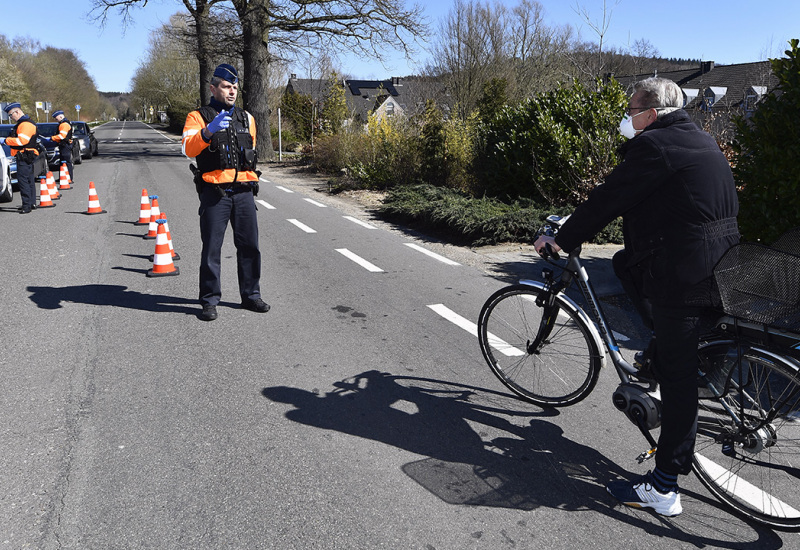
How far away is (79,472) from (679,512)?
2.85 meters

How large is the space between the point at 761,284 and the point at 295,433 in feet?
7.97

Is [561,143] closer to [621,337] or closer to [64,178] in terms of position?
[621,337]

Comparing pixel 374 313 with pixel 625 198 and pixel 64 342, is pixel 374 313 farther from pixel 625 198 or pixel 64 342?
pixel 625 198

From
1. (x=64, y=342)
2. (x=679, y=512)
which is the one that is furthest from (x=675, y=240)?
(x=64, y=342)

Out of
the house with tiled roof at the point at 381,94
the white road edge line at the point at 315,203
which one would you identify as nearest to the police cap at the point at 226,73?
the white road edge line at the point at 315,203

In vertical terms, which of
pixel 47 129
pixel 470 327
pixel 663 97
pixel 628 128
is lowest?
pixel 470 327

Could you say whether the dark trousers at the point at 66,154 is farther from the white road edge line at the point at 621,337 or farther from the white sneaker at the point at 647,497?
the white sneaker at the point at 647,497

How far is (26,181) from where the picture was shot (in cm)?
1178

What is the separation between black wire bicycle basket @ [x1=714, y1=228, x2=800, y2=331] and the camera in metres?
2.48

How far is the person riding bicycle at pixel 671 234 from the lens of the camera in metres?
2.60

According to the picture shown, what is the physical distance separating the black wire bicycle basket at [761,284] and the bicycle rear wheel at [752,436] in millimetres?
192

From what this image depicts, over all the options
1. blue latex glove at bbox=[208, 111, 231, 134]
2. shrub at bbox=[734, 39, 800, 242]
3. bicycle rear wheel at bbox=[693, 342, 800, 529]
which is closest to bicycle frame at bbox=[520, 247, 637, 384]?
bicycle rear wheel at bbox=[693, 342, 800, 529]

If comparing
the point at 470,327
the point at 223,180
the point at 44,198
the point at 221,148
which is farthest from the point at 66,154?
the point at 470,327

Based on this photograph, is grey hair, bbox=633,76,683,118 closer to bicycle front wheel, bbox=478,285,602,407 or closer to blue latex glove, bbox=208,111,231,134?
bicycle front wheel, bbox=478,285,602,407
